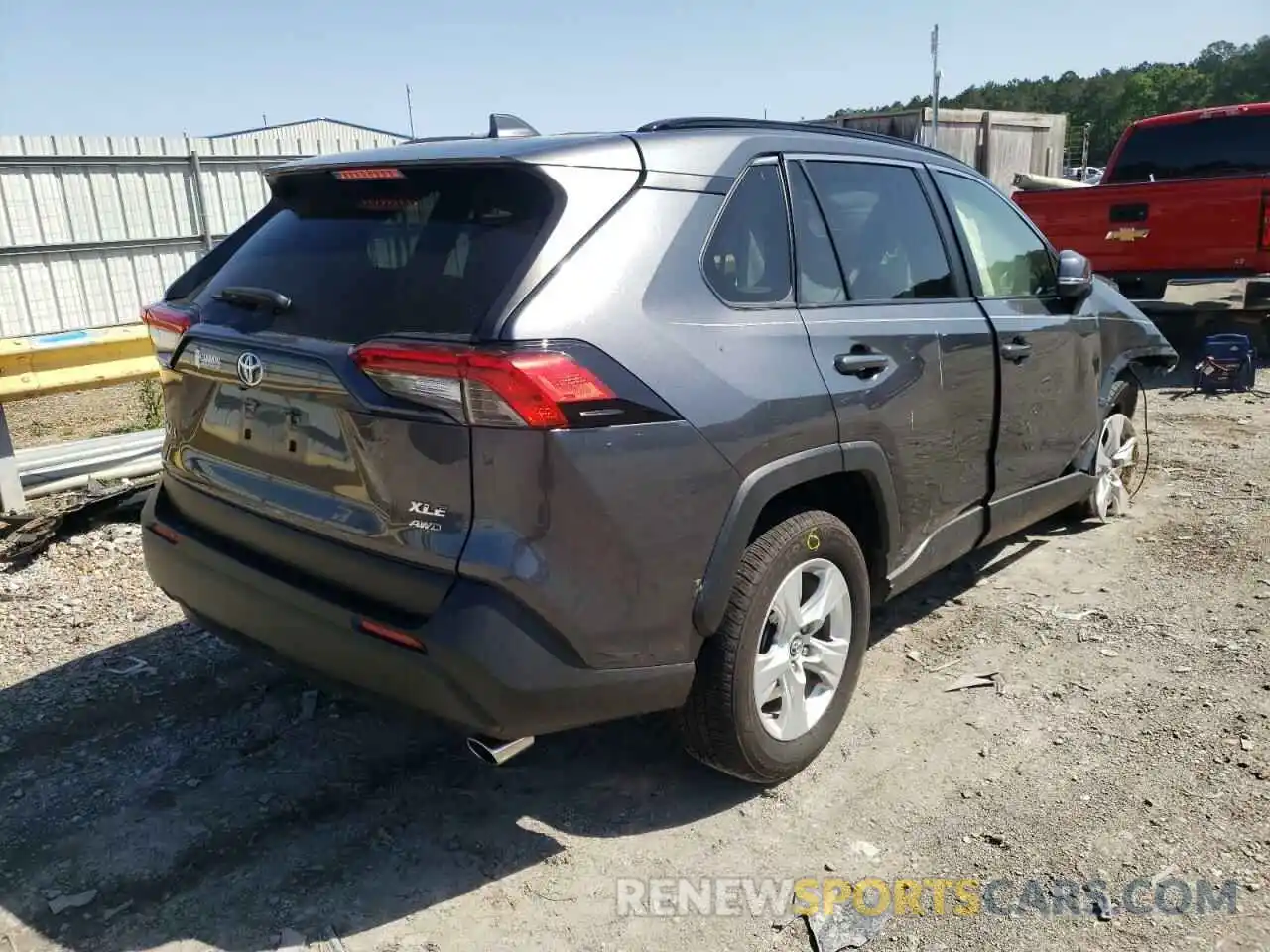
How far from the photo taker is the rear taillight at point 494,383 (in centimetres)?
226

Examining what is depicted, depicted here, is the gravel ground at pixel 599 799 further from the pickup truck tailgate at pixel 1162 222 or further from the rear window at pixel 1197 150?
the rear window at pixel 1197 150

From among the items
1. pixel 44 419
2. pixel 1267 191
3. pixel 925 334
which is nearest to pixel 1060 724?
pixel 925 334

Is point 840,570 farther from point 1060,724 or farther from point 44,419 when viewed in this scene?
point 44,419

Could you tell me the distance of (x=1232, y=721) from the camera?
3432 millimetres

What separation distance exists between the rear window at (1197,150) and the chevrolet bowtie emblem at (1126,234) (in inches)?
52.6

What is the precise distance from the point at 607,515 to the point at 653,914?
1088mm

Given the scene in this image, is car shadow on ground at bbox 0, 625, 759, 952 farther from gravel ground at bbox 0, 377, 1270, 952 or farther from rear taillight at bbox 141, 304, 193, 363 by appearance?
rear taillight at bbox 141, 304, 193, 363

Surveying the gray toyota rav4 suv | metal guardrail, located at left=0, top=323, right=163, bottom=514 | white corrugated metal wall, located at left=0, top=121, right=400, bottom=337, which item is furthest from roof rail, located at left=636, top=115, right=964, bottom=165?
white corrugated metal wall, located at left=0, top=121, right=400, bottom=337

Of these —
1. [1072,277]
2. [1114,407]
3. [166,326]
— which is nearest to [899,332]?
[1072,277]

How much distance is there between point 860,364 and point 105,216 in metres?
11.7

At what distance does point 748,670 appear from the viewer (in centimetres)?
281

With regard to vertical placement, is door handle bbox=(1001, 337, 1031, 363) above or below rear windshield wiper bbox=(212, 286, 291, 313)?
below

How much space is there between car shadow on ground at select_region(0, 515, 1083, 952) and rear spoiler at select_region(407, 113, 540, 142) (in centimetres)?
172

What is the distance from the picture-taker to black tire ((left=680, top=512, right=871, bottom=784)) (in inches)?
109
